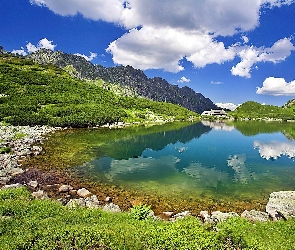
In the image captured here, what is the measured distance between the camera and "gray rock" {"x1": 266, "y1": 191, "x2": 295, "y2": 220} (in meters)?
21.9

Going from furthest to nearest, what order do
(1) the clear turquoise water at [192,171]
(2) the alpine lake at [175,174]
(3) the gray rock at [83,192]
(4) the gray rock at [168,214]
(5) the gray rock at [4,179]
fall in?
1. (1) the clear turquoise water at [192,171]
2. (5) the gray rock at [4,179]
3. (2) the alpine lake at [175,174]
4. (3) the gray rock at [83,192]
5. (4) the gray rock at [168,214]

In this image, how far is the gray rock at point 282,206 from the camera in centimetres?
2193

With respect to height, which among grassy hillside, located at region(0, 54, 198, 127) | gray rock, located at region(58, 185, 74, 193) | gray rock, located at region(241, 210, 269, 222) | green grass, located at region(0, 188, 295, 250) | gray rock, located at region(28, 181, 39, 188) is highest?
grassy hillside, located at region(0, 54, 198, 127)

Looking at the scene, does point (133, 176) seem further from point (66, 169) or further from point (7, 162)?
point (7, 162)

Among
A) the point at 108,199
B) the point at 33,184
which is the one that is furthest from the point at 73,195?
the point at 33,184

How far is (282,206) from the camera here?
77.1 ft

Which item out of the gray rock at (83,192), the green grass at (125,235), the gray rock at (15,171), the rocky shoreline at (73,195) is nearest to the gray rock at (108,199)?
the rocky shoreline at (73,195)

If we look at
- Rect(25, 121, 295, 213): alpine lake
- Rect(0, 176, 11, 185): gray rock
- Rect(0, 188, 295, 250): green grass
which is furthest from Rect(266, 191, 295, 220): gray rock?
Rect(0, 176, 11, 185): gray rock

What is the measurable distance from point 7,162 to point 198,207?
30003 mm

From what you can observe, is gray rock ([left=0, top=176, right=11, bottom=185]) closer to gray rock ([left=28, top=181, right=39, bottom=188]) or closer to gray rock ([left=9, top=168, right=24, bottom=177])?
gray rock ([left=9, top=168, right=24, bottom=177])

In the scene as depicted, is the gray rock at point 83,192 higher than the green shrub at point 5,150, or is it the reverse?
the green shrub at point 5,150

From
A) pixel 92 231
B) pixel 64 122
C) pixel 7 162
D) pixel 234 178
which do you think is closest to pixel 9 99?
pixel 64 122

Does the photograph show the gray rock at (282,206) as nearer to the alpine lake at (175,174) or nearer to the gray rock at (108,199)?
the alpine lake at (175,174)

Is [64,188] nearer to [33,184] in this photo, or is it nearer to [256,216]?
[33,184]
